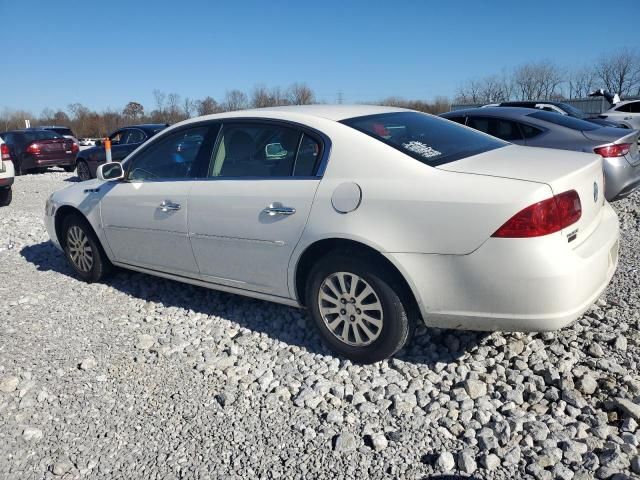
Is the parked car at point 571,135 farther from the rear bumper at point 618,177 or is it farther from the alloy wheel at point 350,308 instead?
the alloy wheel at point 350,308

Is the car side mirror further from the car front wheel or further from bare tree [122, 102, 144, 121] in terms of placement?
bare tree [122, 102, 144, 121]

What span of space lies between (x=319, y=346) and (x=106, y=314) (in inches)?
74.7

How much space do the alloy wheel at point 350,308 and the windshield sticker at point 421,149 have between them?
814 millimetres

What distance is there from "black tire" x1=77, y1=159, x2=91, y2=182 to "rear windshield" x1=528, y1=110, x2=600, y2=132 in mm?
10704

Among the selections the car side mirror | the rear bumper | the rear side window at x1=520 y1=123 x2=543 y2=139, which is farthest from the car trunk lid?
the rear side window at x1=520 y1=123 x2=543 y2=139

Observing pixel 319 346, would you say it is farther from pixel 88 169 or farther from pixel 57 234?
pixel 88 169

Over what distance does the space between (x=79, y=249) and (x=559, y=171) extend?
4.28 metres

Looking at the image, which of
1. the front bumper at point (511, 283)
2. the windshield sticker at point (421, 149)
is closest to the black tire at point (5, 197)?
the windshield sticker at point (421, 149)

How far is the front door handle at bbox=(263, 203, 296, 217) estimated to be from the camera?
3.37 metres

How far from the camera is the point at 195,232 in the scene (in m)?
3.94

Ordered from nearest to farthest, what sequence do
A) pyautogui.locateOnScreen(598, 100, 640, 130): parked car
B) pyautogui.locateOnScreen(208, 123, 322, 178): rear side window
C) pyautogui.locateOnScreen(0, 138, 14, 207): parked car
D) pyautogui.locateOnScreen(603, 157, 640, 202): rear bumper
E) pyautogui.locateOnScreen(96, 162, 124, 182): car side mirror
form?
1. pyautogui.locateOnScreen(208, 123, 322, 178): rear side window
2. pyautogui.locateOnScreen(96, 162, 124, 182): car side mirror
3. pyautogui.locateOnScreen(603, 157, 640, 202): rear bumper
4. pyautogui.locateOnScreen(0, 138, 14, 207): parked car
5. pyautogui.locateOnScreen(598, 100, 640, 130): parked car

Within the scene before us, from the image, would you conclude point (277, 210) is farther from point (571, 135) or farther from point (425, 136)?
point (571, 135)

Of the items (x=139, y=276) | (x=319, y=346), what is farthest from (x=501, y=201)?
(x=139, y=276)

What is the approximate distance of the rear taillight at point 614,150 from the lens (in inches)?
245
